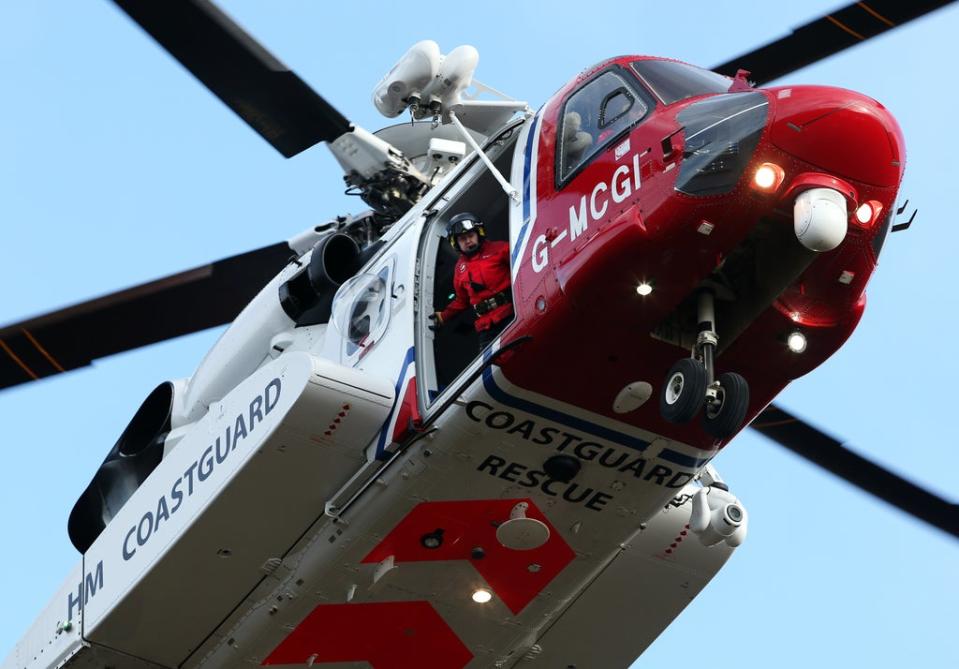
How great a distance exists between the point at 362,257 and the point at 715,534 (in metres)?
3.62

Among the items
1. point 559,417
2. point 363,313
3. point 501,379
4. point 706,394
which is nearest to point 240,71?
point 363,313

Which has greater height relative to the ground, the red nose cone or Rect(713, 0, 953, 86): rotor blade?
Rect(713, 0, 953, 86): rotor blade

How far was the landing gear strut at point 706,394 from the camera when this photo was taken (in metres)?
10.8

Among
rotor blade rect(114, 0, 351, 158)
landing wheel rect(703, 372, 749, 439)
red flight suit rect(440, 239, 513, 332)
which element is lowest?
landing wheel rect(703, 372, 749, 439)

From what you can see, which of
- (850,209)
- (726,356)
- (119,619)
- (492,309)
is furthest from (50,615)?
(850,209)

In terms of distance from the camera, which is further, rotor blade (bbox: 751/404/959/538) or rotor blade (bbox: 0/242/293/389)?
rotor blade (bbox: 0/242/293/389)

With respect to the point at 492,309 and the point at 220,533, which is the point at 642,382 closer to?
the point at 492,309

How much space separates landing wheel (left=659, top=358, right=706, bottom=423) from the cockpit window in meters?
1.90

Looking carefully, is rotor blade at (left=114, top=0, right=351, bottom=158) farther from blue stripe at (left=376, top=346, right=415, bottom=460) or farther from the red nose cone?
the red nose cone

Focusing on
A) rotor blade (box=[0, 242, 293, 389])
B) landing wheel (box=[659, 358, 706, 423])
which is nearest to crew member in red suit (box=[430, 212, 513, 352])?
landing wheel (box=[659, 358, 706, 423])

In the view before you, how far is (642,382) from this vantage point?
11.8 metres

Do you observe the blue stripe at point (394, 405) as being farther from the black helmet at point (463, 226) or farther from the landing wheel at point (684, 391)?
the landing wheel at point (684, 391)

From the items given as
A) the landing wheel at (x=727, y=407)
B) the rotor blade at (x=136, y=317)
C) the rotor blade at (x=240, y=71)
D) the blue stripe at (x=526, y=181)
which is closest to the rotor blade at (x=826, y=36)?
the blue stripe at (x=526, y=181)

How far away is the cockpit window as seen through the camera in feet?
38.9
